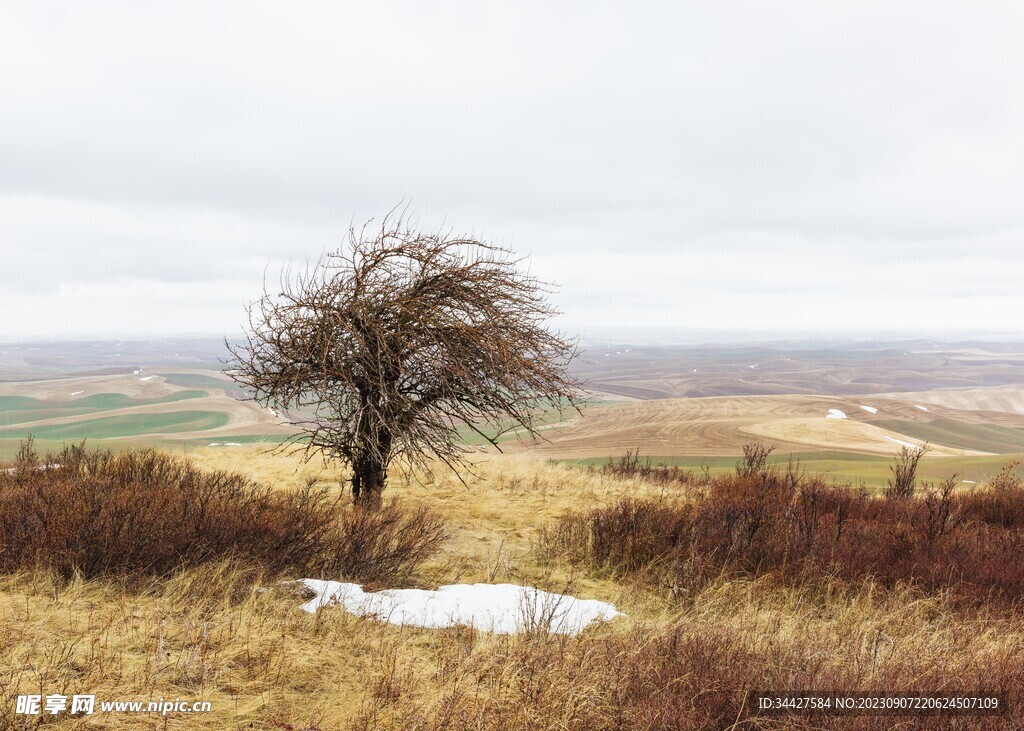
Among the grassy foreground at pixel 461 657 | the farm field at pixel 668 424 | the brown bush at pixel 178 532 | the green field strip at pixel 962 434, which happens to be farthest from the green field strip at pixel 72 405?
the green field strip at pixel 962 434

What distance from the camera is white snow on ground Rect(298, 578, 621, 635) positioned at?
4613mm

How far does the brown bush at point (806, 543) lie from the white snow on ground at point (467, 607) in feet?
5.46

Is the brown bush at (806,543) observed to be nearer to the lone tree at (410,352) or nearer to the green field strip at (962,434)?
the lone tree at (410,352)

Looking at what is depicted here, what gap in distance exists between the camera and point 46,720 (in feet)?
9.07

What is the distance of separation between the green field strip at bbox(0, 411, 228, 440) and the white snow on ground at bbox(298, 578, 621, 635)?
388 feet

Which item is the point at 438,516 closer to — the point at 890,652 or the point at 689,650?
the point at 689,650

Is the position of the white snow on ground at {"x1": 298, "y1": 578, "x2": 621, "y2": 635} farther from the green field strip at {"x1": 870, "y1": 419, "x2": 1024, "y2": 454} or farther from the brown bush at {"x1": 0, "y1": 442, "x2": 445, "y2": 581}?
the green field strip at {"x1": 870, "y1": 419, "x2": 1024, "y2": 454}

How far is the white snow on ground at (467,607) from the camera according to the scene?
4613 mm

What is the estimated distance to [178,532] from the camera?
5.68 meters

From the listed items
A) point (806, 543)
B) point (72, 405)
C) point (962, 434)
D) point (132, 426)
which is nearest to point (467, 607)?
point (806, 543)

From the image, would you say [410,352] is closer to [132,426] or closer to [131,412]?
[132,426]

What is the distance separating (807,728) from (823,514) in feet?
24.1

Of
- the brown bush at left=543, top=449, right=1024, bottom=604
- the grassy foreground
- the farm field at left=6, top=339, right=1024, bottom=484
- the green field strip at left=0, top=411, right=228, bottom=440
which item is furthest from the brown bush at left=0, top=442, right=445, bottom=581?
the green field strip at left=0, top=411, right=228, bottom=440

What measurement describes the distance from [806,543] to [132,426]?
437 ft
